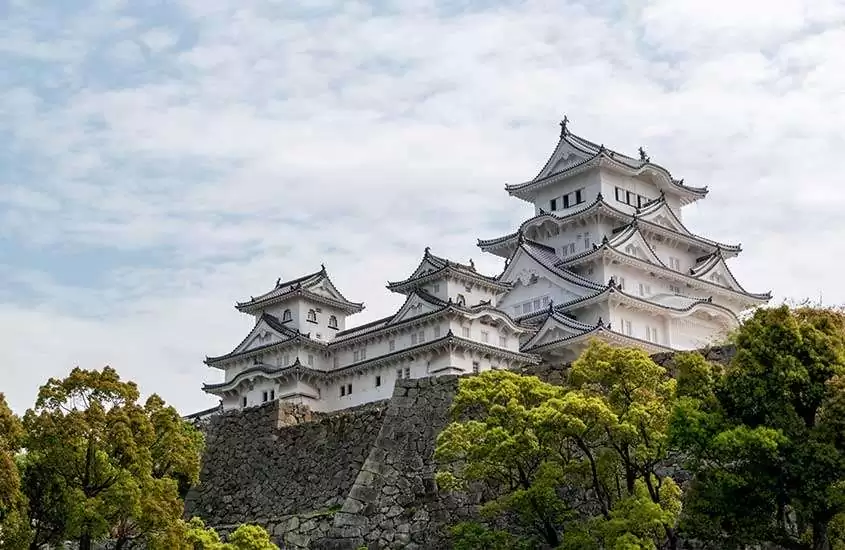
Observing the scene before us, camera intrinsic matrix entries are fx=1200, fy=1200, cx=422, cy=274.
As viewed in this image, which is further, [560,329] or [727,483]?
[560,329]

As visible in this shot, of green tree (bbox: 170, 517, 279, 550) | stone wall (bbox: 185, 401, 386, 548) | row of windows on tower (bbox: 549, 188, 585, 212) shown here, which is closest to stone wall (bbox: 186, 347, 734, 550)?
stone wall (bbox: 185, 401, 386, 548)

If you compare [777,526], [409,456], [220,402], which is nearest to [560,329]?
[220,402]

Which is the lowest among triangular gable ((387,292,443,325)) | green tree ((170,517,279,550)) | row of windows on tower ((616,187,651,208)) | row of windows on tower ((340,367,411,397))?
green tree ((170,517,279,550))

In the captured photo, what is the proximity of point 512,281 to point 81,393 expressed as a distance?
36.1m

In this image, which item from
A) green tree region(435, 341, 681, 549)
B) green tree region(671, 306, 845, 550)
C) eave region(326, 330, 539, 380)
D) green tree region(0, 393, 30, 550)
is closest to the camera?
green tree region(671, 306, 845, 550)

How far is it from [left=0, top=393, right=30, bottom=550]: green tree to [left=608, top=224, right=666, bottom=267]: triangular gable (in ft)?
122

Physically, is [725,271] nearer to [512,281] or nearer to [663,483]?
[512,281]

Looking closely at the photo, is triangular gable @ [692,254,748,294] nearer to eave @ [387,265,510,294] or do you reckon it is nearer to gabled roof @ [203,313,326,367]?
eave @ [387,265,510,294]

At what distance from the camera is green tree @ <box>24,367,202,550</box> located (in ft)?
65.6

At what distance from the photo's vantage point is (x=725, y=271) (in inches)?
2254

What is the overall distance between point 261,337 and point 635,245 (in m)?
19.0

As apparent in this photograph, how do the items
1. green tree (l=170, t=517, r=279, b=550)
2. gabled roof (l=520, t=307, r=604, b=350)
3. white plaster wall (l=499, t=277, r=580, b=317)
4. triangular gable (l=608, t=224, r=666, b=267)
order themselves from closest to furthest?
green tree (l=170, t=517, r=279, b=550) < gabled roof (l=520, t=307, r=604, b=350) < white plaster wall (l=499, t=277, r=580, b=317) < triangular gable (l=608, t=224, r=666, b=267)

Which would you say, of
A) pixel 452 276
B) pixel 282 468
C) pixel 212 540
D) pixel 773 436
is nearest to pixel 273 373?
pixel 452 276

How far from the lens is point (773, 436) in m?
15.3
